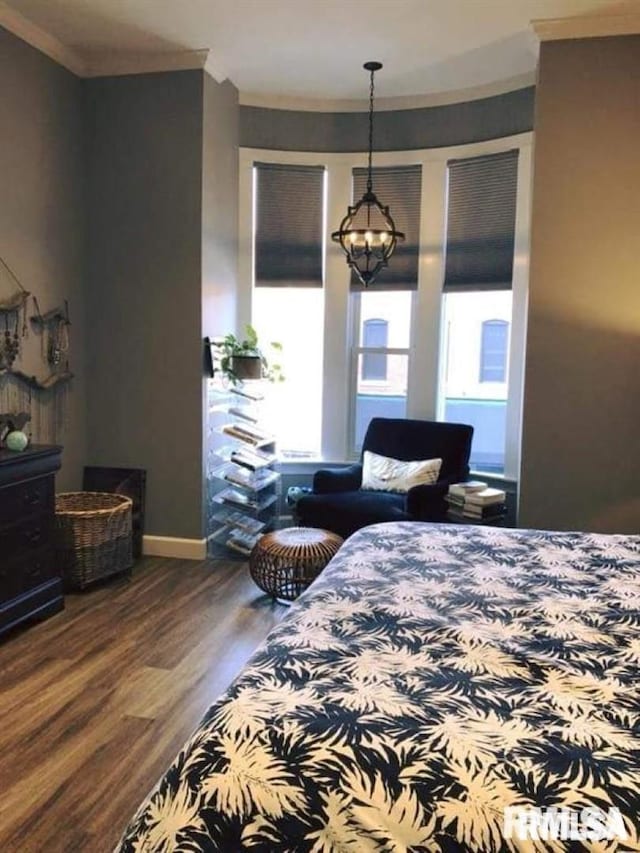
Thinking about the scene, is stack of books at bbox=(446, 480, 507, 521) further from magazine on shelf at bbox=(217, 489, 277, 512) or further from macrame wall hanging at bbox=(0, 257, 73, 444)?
macrame wall hanging at bbox=(0, 257, 73, 444)

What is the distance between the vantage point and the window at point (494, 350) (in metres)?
4.65

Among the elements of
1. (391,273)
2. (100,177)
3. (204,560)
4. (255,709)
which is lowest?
(204,560)

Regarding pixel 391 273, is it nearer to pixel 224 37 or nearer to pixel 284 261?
pixel 284 261

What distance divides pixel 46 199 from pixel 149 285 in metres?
0.78

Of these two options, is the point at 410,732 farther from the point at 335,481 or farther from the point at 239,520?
the point at 239,520

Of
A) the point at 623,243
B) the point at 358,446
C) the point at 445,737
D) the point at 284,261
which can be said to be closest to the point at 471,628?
the point at 445,737

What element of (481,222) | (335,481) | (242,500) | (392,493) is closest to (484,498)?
(392,493)

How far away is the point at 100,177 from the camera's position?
4.39 metres

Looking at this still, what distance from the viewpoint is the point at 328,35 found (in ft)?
12.6

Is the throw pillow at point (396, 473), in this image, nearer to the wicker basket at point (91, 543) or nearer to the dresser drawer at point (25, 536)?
the wicker basket at point (91, 543)

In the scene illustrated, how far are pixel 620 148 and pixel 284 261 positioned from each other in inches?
92.2

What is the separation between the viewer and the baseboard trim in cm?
446

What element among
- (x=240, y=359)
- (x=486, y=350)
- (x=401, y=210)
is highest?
(x=401, y=210)

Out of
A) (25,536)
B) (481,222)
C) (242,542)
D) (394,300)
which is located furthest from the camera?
(394,300)
